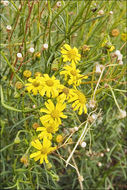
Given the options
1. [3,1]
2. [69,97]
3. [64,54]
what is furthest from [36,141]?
[3,1]

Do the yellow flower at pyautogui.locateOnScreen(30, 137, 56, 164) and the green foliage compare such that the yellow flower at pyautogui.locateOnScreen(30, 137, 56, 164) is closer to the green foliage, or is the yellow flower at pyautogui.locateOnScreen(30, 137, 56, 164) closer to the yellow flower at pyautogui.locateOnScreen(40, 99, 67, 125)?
the yellow flower at pyautogui.locateOnScreen(40, 99, 67, 125)

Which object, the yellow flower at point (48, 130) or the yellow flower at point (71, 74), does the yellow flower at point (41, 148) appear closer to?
the yellow flower at point (48, 130)

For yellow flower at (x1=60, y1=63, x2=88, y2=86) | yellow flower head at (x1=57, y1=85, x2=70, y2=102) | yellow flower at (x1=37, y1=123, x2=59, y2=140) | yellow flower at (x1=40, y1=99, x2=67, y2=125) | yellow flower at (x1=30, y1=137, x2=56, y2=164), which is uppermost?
yellow flower at (x1=60, y1=63, x2=88, y2=86)

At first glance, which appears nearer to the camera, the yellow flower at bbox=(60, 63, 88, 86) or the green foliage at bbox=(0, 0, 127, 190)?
the yellow flower at bbox=(60, 63, 88, 86)

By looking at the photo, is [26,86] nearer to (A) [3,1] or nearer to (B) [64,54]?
(B) [64,54]

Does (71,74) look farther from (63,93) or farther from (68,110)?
(68,110)

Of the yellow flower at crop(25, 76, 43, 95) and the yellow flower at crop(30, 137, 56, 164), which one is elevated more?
the yellow flower at crop(25, 76, 43, 95)

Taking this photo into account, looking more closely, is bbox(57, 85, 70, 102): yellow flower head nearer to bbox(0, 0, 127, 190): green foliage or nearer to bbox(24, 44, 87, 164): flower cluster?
bbox(24, 44, 87, 164): flower cluster

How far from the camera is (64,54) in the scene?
0.98 metres

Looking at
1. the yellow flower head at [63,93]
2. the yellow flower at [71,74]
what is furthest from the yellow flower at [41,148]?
the yellow flower at [71,74]

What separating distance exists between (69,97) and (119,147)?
0.90 m

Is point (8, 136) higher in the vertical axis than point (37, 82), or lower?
lower

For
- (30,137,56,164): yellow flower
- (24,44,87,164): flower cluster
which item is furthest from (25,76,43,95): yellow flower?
(30,137,56,164): yellow flower

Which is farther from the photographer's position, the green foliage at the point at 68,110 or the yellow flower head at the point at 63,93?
the green foliage at the point at 68,110
